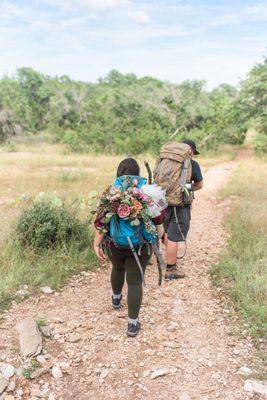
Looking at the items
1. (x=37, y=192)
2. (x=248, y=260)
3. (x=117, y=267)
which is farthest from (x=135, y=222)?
(x=37, y=192)

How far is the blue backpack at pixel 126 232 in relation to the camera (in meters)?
3.05

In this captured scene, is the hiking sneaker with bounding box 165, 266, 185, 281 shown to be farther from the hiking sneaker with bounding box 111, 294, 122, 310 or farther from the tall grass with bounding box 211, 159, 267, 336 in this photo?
the hiking sneaker with bounding box 111, 294, 122, 310

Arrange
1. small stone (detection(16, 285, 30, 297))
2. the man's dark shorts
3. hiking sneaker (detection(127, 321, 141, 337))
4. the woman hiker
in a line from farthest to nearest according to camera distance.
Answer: the man's dark shorts, small stone (detection(16, 285, 30, 297)), hiking sneaker (detection(127, 321, 141, 337)), the woman hiker

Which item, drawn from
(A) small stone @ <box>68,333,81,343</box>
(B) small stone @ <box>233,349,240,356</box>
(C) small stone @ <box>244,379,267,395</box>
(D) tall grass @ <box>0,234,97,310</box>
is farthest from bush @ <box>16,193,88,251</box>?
(C) small stone @ <box>244,379,267,395</box>

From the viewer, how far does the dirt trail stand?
9.16ft

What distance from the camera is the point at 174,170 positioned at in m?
4.21

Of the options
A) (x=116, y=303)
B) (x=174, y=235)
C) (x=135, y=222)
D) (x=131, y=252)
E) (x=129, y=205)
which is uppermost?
(x=129, y=205)

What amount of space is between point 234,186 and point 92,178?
3618mm

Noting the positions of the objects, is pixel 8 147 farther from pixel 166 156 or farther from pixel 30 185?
pixel 166 156

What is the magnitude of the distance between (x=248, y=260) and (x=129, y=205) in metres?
2.59

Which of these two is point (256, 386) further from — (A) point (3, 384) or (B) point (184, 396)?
(A) point (3, 384)

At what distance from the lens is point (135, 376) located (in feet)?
9.53

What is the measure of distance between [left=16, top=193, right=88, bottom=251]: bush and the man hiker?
119cm

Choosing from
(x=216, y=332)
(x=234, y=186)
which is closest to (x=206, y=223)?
(x=234, y=186)
